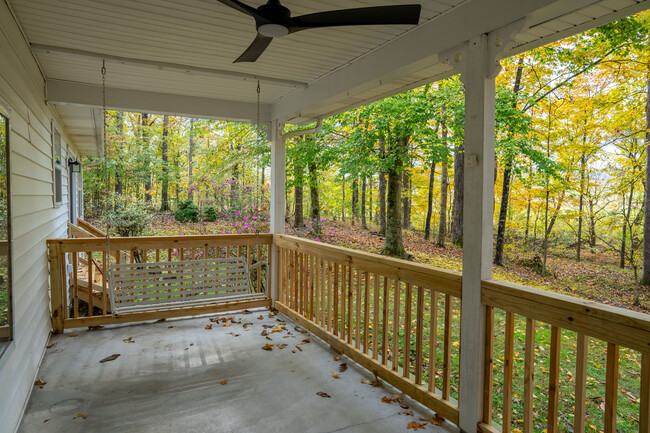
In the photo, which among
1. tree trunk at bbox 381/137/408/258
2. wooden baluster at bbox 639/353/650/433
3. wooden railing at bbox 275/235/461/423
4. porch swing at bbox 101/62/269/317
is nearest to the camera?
wooden baluster at bbox 639/353/650/433

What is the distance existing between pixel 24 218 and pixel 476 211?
9.54 ft

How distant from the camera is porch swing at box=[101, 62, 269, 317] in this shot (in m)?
3.64

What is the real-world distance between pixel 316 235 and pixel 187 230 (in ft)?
13.8

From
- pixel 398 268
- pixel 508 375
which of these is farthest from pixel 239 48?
pixel 508 375

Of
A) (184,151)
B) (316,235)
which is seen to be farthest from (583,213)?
(184,151)

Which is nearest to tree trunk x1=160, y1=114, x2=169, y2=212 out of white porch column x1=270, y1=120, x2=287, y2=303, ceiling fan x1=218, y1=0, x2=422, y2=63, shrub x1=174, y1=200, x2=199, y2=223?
shrub x1=174, y1=200, x2=199, y2=223

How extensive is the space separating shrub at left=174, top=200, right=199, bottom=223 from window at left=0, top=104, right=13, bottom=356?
10648mm

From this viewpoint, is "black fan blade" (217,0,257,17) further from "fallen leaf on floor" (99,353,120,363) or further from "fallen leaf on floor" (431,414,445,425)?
"fallen leaf on floor" (99,353,120,363)

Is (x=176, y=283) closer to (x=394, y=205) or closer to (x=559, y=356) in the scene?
(x=559, y=356)

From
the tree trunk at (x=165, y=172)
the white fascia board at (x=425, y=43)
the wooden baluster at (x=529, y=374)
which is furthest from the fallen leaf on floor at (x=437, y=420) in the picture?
the tree trunk at (x=165, y=172)

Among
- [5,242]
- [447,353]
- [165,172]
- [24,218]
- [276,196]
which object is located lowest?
[447,353]

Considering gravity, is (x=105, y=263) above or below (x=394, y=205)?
below

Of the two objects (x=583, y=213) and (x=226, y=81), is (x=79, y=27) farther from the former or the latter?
(x=583, y=213)

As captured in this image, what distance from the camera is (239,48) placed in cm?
308
